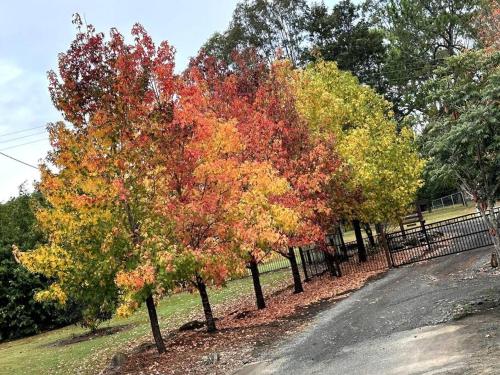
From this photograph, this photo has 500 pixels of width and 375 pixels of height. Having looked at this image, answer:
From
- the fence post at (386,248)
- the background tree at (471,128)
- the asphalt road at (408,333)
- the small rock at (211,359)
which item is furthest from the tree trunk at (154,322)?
the fence post at (386,248)

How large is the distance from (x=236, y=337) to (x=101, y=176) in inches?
225

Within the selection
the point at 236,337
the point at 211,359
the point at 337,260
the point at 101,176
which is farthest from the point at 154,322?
the point at 337,260

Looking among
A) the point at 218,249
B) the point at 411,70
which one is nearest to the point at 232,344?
the point at 218,249

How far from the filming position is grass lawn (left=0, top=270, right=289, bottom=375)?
1598 centimetres

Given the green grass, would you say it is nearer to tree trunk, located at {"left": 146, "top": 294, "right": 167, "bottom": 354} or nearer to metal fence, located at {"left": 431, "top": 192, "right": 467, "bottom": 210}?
metal fence, located at {"left": 431, "top": 192, "right": 467, "bottom": 210}

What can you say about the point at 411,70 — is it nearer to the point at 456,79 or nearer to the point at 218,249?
the point at 456,79

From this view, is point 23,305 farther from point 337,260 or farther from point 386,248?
point 386,248

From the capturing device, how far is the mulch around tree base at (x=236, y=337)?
1149cm

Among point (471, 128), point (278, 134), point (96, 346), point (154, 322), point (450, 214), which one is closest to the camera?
point (471, 128)

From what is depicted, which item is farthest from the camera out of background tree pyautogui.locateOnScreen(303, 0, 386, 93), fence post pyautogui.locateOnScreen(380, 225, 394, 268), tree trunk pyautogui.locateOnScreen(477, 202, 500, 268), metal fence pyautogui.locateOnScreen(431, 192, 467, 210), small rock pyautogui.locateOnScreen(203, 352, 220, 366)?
metal fence pyautogui.locateOnScreen(431, 192, 467, 210)

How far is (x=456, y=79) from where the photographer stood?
13.4 metres

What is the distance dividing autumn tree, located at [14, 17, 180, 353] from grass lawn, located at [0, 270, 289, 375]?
3.07 metres

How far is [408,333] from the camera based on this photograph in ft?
33.3

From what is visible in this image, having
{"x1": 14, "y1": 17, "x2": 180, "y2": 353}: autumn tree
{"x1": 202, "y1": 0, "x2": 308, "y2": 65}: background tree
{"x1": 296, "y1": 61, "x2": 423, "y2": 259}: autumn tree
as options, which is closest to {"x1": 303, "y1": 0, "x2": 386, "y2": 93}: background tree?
{"x1": 202, "y1": 0, "x2": 308, "y2": 65}: background tree
